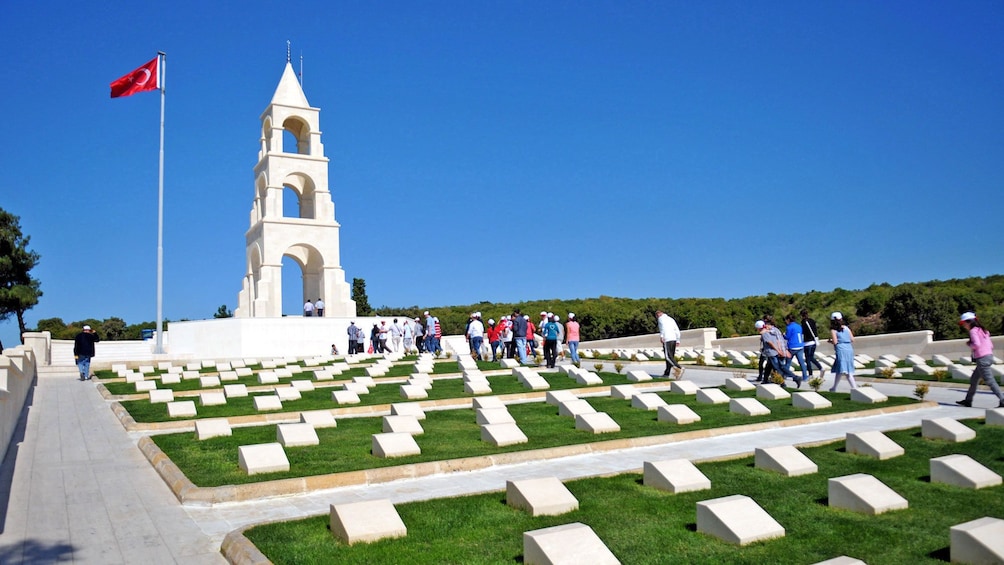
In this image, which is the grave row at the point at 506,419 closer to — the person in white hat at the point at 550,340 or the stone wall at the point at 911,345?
the person in white hat at the point at 550,340

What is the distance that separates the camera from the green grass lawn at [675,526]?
5.14m

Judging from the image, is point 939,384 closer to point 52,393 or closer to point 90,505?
point 90,505

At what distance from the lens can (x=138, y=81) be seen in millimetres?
31031

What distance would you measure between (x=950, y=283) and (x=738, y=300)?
41.2 feet

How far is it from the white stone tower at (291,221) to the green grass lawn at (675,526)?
3121 cm

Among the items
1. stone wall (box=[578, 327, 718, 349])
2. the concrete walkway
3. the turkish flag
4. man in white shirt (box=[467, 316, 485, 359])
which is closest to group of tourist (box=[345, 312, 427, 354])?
man in white shirt (box=[467, 316, 485, 359])

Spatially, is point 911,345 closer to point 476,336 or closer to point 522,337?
point 522,337

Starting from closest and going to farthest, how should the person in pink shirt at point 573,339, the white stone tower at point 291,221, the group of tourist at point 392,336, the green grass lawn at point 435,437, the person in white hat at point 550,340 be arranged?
the green grass lawn at point 435,437 → the person in white hat at point 550,340 → the person in pink shirt at point 573,339 → the group of tourist at point 392,336 → the white stone tower at point 291,221

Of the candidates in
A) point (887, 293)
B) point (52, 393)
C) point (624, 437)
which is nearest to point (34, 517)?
point (624, 437)

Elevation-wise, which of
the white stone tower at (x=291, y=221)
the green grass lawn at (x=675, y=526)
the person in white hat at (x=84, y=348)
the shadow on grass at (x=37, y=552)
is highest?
the white stone tower at (x=291, y=221)

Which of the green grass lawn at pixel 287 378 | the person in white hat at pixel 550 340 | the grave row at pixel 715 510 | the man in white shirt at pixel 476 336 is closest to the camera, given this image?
the grave row at pixel 715 510

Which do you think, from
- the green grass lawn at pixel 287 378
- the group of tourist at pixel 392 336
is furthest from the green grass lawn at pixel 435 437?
the group of tourist at pixel 392 336

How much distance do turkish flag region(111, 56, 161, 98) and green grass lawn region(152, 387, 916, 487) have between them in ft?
81.6

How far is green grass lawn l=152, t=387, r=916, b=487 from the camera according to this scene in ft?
26.2
